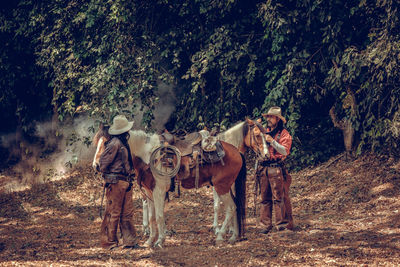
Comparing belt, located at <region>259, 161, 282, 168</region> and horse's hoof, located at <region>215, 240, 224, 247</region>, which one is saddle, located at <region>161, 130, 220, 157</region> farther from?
horse's hoof, located at <region>215, 240, 224, 247</region>

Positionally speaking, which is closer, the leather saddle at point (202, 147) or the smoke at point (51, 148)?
the leather saddle at point (202, 147)

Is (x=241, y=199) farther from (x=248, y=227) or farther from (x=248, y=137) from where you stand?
(x=248, y=227)

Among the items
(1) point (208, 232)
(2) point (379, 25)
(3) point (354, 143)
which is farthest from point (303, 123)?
(1) point (208, 232)

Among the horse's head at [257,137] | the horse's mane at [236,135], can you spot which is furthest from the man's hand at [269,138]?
the horse's mane at [236,135]

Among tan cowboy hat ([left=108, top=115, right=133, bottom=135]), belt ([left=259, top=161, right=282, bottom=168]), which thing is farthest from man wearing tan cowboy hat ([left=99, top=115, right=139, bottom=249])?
belt ([left=259, top=161, right=282, bottom=168])

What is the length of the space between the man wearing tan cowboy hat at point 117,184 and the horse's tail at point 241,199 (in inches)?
70.5

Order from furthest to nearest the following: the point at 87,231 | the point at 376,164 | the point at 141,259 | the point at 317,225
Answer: the point at 376,164 → the point at 87,231 → the point at 317,225 → the point at 141,259

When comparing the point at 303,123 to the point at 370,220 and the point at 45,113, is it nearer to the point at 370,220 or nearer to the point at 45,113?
the point at 370,220

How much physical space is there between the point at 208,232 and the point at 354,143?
6.52 meters

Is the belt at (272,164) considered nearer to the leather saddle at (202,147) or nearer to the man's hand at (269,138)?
the man's hand at (269,138)

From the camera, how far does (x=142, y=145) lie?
884 centimetres

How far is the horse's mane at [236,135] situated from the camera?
9.21m

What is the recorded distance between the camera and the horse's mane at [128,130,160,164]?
876cm

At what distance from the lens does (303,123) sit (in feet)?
51.4
